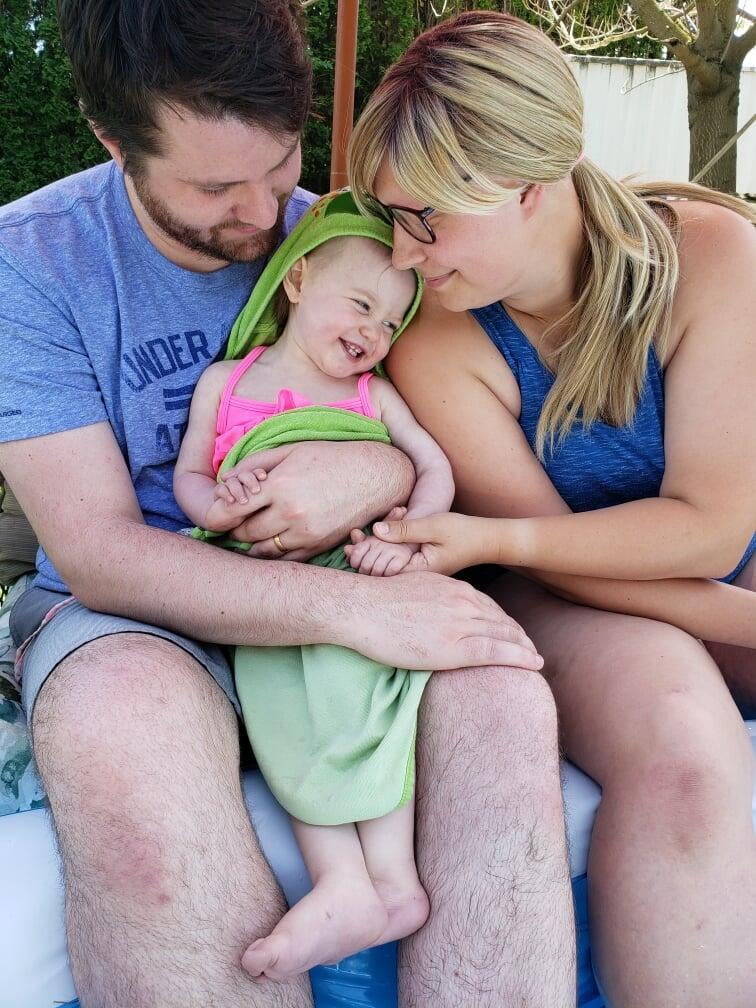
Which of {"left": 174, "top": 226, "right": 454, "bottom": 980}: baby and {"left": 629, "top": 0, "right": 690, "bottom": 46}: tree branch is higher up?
{"left": 629, "top": 0, "right": 690, "bottom": 46}: tree branch

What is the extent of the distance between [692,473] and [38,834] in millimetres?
1459

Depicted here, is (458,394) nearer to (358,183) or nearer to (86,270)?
(358,183)

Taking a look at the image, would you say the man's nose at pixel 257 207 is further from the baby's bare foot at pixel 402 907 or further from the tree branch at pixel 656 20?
the tree branch at pixel 656 20

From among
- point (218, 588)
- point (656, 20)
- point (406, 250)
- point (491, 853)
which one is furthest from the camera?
point (656, 20)

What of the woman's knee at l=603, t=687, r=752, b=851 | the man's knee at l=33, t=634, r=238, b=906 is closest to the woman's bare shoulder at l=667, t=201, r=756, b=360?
the woman's knee at l=603, t=687, r=752, b=851

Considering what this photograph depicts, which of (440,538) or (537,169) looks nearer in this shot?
(537,169)

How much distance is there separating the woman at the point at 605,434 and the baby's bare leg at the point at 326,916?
1.54 feet

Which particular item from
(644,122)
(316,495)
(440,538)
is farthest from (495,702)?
(644,122)

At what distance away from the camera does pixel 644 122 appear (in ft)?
38.4

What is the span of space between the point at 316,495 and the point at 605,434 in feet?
2.25

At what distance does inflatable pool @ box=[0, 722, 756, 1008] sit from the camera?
61.1 inches

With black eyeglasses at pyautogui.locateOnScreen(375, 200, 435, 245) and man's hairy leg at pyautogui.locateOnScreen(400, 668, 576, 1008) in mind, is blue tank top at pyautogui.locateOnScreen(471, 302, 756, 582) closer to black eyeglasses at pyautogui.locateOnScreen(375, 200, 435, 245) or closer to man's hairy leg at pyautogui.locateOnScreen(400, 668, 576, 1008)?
black eyeglasses at pyautogui.locateOnScreen(375, 200, 435, 245)

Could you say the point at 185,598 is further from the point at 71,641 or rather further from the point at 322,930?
the point at 322,930

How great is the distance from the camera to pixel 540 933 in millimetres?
1482
